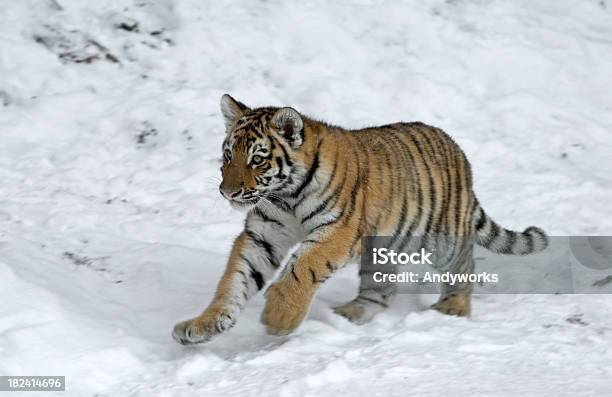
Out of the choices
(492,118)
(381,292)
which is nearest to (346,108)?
(492,118)

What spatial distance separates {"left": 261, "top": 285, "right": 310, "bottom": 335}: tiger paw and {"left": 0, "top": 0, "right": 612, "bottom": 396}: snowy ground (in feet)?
0.40

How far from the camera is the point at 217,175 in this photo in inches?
279

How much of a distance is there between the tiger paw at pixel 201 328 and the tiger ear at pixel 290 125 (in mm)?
934

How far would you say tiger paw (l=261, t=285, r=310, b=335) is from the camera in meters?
4.68

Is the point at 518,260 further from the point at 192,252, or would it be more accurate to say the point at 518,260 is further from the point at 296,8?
the point at 296,8

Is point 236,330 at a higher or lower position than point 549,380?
lower

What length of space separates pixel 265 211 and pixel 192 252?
1256 millimetres

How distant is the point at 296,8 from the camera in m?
8.84

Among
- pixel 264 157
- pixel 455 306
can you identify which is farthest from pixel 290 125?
pixel 455 306

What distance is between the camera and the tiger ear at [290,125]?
4801 mm

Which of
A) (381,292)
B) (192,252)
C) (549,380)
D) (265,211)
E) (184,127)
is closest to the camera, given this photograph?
(549,380)

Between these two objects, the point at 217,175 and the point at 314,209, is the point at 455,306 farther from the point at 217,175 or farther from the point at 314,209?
the point at 217,175

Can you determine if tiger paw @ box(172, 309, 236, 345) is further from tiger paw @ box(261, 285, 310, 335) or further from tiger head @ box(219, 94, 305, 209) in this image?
tiger head @ box(219, 94, 305, 209)

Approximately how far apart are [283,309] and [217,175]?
2.55 m
